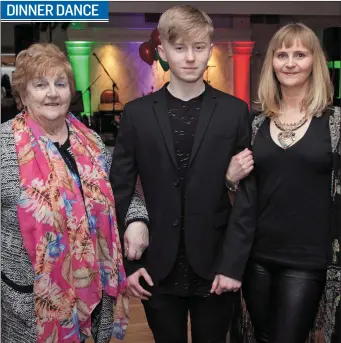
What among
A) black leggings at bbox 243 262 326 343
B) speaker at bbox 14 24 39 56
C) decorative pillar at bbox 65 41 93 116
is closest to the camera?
black leggings at bbox 243 262 326 343

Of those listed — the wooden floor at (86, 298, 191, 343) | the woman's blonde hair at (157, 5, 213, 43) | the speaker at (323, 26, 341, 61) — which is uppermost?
the speaker at (323, 26, 341, 61)

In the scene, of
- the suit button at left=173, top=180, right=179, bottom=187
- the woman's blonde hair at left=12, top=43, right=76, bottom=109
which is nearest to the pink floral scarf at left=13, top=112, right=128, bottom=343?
the woman's blonde hair at left=12, top=43, right=76, bottom=109

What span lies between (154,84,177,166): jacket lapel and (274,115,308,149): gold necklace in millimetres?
383

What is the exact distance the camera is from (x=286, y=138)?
195 cm

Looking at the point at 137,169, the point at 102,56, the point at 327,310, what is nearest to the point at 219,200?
the point at 137,169

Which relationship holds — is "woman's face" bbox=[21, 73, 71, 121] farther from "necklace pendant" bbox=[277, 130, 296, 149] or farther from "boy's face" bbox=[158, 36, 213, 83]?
"necklace pendant" bbox=[277, 130, 296, 149]

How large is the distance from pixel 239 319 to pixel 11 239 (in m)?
1.01

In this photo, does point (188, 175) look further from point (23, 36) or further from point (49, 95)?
point (23, 36)

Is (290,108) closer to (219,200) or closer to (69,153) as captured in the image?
(219,200)

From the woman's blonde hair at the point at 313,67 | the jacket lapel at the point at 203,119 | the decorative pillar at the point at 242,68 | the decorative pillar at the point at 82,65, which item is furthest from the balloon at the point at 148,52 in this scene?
the jacket lapel at the point at 203,119

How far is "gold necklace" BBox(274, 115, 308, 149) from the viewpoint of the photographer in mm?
1934

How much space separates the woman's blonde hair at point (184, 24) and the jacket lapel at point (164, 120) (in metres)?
0.21

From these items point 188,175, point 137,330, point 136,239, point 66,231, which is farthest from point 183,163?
point 137,330

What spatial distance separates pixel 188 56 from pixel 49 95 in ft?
1.60
